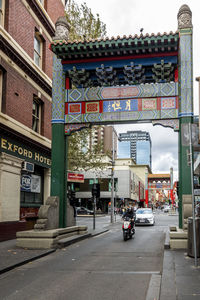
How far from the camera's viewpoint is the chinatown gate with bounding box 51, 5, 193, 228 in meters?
14.5

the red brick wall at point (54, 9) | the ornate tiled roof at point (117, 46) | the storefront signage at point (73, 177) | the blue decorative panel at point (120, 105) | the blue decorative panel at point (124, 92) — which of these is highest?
the red brick wall at point (54, 9)

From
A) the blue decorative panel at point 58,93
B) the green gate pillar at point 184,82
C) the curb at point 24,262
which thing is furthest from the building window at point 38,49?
the curb at point 24,262

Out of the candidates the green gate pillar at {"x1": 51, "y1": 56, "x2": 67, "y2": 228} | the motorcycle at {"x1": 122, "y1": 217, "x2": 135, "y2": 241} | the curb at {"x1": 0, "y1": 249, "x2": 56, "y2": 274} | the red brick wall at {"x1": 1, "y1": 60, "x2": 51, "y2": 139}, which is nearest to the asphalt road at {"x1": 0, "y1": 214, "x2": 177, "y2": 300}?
the curb at {"x1": 0, "y1": 249, "x2": 56, "y2": 274}

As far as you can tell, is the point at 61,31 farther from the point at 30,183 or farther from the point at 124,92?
the point at 30,183

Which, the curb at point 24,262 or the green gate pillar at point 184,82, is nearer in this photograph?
the curb at point 24,262

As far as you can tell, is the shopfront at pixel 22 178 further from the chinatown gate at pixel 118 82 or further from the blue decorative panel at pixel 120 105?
the blue decorative panel at pixel 120 105

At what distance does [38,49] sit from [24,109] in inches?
194

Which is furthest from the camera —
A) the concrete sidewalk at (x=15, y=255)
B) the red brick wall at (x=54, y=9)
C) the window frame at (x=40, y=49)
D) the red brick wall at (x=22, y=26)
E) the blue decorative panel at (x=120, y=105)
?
the red brick wall at (x=54, y=9)

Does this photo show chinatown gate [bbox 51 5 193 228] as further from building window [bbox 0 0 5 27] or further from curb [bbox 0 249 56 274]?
curb [bbox 0 249 56 274]

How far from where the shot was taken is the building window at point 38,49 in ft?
68.1

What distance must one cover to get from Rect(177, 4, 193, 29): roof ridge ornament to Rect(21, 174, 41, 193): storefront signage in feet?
34.9

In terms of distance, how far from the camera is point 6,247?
527 inches

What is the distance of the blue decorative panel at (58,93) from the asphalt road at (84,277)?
616cm

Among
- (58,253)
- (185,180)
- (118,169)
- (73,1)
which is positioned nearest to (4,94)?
(58,253)
